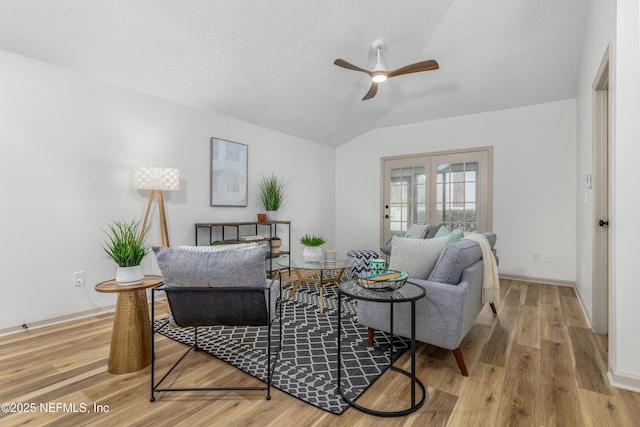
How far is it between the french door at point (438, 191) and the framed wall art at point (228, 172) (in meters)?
2.61

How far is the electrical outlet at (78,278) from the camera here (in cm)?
296

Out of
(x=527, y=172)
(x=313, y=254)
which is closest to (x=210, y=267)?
(x=313, y=254)

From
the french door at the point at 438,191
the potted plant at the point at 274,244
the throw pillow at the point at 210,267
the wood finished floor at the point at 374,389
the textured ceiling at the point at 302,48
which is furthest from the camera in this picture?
the french door at the point at 438,191

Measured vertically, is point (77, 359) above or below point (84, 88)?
below

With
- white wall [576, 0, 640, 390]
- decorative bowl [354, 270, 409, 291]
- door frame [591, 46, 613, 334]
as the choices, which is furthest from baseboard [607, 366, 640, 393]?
decorative bowl [354, 270, 409, 291]

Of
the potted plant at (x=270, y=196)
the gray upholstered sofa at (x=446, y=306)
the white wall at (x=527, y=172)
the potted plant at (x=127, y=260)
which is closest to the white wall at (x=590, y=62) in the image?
the white wall at (x=527, y=172)

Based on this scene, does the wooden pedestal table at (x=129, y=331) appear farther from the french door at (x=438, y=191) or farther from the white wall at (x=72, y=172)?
the french door at (x=438, y=191)

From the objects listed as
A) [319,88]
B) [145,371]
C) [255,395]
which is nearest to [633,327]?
[255,395]

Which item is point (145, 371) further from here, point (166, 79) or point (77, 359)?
point (166, 79)

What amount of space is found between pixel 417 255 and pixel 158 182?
8.25ft

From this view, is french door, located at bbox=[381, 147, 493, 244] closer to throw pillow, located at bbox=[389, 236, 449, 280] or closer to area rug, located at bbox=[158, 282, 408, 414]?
area rug, located at bbox=[158, 282, 408, 414]

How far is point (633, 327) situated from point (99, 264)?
13.6ft

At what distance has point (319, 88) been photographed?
4.23 meters

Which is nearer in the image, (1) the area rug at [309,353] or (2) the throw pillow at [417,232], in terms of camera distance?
(1) the area rug at [309,353]
